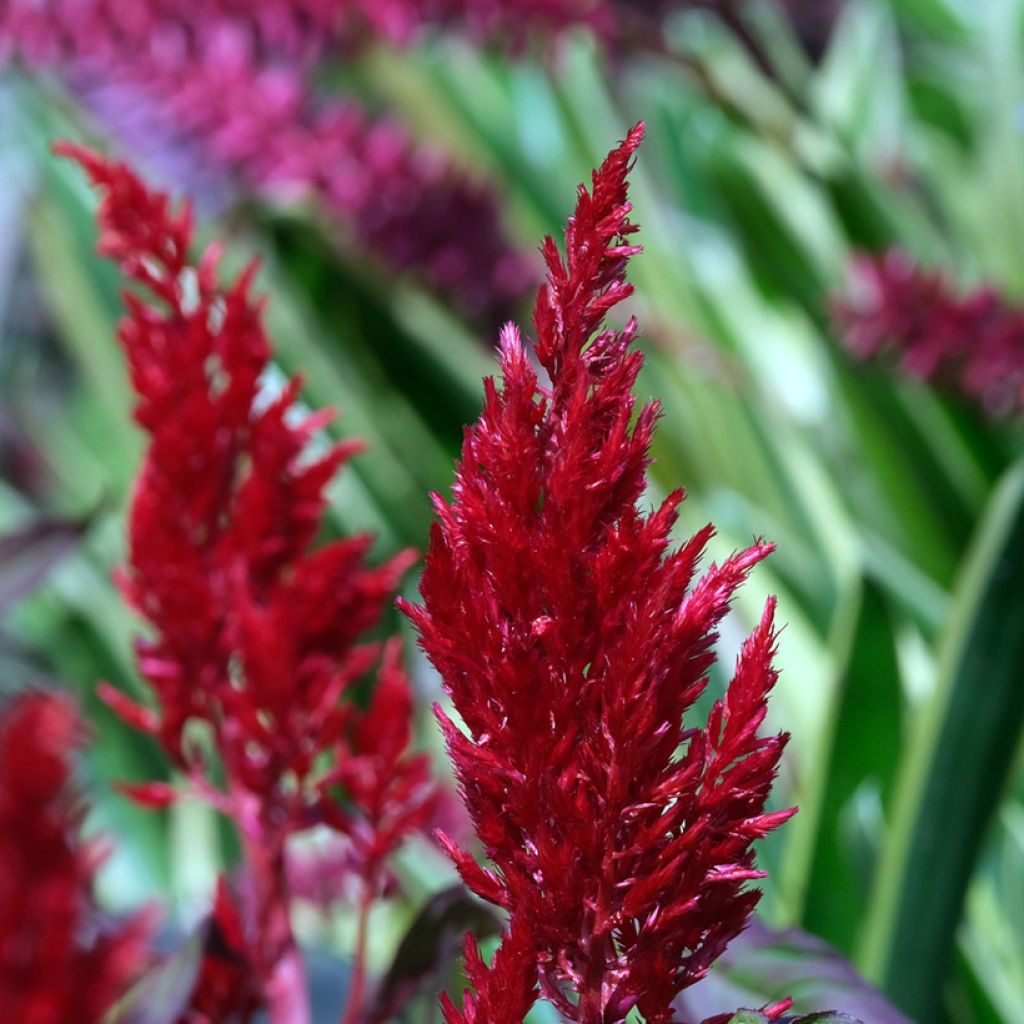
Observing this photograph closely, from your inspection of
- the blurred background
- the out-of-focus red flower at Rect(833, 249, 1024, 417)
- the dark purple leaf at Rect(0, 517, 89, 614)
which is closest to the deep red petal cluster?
the blurred background

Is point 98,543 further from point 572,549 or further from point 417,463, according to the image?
point 572,549

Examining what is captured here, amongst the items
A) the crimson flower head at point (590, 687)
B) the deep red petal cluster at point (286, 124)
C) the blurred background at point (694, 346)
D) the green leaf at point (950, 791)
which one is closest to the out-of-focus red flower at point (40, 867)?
the crimson flower head at point (590, 687)

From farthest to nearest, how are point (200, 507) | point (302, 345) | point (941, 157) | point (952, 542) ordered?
point (941, 157), point (952, 542), point (302, 345), point (200, 507)

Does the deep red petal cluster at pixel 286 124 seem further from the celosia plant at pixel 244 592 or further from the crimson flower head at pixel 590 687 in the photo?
the crimson flower head at pixel 590 687

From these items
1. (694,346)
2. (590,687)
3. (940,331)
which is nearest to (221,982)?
(590,687)

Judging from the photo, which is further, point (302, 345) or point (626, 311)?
point (626, 311)

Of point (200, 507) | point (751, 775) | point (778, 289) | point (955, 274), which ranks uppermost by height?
point (778, 289)

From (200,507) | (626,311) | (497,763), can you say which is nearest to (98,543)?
(626,311)
